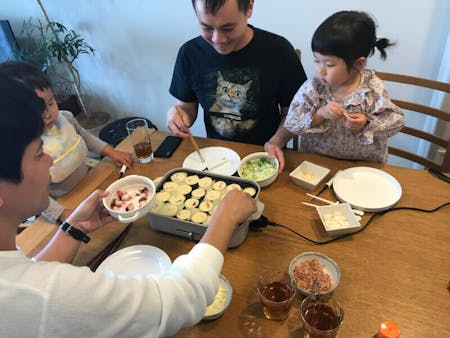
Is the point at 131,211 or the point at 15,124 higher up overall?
the point at 15,124

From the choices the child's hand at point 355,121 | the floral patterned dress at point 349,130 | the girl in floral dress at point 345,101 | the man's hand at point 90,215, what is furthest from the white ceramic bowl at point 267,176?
the man's hand at point 90,215

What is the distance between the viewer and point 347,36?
1239mm

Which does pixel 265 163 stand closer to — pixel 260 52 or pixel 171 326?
pixel 260 52

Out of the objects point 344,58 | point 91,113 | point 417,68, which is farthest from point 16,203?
point 91,113

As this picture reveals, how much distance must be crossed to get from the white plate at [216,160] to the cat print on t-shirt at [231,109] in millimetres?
248

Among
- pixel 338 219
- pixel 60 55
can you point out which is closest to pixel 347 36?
pixel 338 219

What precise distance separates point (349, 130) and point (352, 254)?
23.2 inches

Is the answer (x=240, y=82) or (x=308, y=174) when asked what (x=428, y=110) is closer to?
(x=308, y=174)

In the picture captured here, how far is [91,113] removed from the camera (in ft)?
11.3

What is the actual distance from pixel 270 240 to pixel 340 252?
223mm

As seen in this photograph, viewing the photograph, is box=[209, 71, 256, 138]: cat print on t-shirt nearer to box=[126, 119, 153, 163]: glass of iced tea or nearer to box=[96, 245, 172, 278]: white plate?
box=[126, 119, 153, 163]: glass of iced tea

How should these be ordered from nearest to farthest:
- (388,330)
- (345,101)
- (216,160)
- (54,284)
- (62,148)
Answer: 1. (54,284)
2. (388,330)
3. (345,101)
4. (216,160)
5. (62,148)

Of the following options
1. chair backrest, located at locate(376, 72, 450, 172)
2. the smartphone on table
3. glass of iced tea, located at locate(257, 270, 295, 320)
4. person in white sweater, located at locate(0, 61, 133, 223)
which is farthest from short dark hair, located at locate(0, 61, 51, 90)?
chair backrest, located at locate(376, 72, 450, 172)

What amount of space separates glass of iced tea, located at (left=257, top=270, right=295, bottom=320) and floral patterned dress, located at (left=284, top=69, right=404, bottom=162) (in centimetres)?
70
